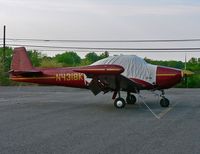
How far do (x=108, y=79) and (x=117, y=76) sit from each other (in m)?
0.60

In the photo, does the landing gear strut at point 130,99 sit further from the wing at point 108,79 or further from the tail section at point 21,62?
the tail section at point 21,62

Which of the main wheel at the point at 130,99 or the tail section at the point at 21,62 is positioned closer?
the main wheel at the point at 130,99

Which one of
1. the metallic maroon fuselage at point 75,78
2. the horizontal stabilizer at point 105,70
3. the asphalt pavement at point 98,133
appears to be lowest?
the asphalt pavement at point 98,133

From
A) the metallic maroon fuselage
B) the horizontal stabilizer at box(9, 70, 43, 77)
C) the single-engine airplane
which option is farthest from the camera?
the horizontal stabilizer at box(9, 70, 43, 77)

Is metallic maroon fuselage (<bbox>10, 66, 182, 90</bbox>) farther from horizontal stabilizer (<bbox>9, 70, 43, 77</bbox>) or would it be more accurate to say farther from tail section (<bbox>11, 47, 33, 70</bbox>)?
tail section (<bbox>11, 47, 33, 70</bbox>)

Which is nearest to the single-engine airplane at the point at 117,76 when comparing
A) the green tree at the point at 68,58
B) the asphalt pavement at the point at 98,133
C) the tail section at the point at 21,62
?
the tail section at the point at 21,62

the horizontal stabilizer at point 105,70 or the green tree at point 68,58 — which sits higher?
the horizontal stabilizer at point 105,70

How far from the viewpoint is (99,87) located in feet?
62.2

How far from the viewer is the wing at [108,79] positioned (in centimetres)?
1698

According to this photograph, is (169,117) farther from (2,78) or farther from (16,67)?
(2,78)

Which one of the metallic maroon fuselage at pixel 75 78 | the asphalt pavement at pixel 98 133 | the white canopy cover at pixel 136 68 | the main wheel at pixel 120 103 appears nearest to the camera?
the asphalt pavement at pixel 98 133

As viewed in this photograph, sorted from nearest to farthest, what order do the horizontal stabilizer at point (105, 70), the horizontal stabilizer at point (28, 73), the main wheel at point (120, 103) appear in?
the horizontal stabilizer at point (105, 70) → the main wheel at point (120, 103) → the horizontal stabilizer at point (28, 73)

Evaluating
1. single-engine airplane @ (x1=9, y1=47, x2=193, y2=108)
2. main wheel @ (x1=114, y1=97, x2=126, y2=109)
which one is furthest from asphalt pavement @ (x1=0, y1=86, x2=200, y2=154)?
single-engine airplane @ (x1=9, y1=47, x2=193, y2=108)

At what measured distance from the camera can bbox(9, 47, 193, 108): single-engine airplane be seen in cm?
1766
